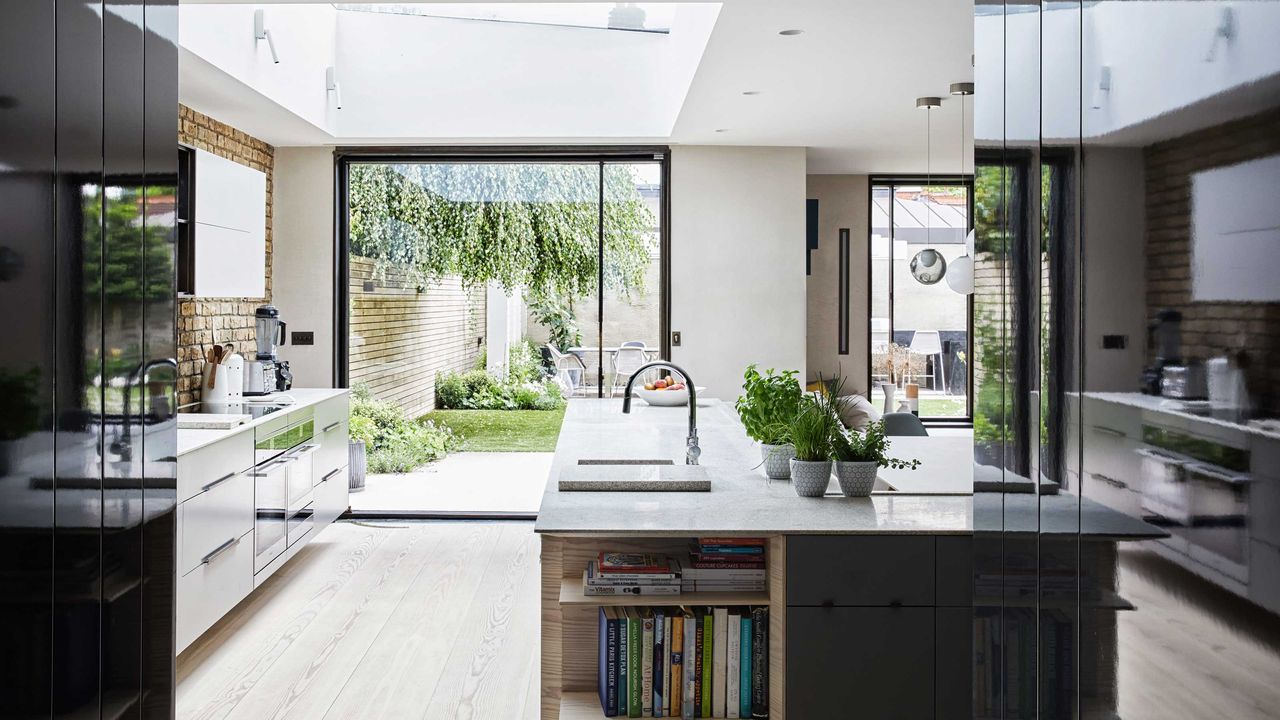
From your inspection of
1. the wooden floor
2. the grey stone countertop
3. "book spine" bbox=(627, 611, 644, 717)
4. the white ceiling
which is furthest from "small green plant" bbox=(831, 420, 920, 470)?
the white ceiling

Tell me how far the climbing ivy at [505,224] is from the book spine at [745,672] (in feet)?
13.0

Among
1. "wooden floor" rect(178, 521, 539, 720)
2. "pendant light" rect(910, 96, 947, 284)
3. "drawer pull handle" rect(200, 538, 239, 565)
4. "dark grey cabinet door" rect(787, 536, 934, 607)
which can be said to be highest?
"pendant light" rect(910, 96, 947, 284)

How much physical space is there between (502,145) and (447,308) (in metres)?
1.12

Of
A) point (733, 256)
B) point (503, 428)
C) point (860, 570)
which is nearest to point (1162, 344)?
point (860, 570)

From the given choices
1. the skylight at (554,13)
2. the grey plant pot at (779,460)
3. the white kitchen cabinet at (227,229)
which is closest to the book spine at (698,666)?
the grey plant pot at (779,460)

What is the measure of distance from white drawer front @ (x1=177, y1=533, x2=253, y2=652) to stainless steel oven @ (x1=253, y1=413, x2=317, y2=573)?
14cm

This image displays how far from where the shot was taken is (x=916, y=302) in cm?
740

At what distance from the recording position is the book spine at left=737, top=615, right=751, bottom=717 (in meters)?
2.27

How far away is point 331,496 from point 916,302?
4.69m

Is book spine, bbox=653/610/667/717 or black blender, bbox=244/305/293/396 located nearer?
book spine, bbox=653/610/667/717

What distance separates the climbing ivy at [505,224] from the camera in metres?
6.03

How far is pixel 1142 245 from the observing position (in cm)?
63

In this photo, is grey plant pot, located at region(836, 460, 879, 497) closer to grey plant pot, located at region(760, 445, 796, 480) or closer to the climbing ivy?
grey plant pot, located at region(760, 445, 796, 480)

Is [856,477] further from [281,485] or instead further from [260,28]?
[260,28]
